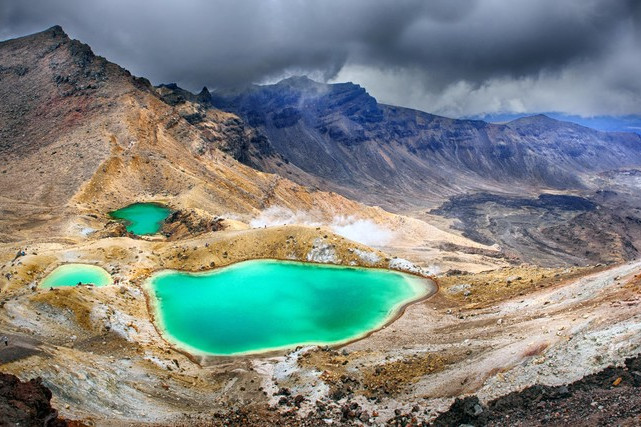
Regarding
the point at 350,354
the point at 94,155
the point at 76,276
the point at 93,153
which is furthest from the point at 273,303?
the point at 93,153

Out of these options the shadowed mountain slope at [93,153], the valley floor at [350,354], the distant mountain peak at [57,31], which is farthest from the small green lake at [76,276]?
the distant mountain peak at [57,31]

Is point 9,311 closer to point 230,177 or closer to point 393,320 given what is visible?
point 393,320

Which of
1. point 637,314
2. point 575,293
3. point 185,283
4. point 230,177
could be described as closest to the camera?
point 637,314

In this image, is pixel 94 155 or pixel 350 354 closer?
pixel 350 354

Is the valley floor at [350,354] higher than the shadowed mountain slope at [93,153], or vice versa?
the shadowed mountain slope at [93,153]

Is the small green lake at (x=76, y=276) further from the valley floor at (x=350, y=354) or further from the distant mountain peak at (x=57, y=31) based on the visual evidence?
the distant mountain peak at (x=57, y=31)

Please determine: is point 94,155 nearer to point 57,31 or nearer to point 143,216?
point 143,216

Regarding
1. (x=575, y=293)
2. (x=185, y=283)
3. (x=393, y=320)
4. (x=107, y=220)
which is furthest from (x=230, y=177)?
(x=575, y=293)
